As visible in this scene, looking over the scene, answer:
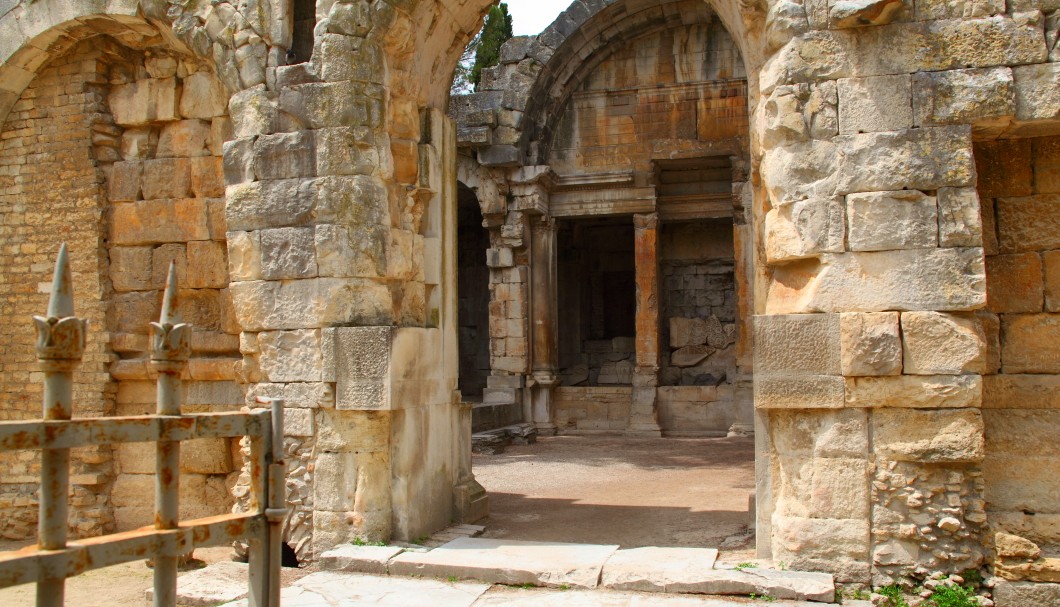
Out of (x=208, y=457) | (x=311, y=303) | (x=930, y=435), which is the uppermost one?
(x=311, y=303)

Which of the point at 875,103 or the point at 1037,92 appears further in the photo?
the point at 875,103

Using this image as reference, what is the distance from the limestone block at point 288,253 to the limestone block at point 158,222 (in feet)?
5.54

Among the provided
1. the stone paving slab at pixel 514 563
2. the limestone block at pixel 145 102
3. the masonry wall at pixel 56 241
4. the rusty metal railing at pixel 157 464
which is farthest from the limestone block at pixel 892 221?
the masonry wall at pixel 56 241

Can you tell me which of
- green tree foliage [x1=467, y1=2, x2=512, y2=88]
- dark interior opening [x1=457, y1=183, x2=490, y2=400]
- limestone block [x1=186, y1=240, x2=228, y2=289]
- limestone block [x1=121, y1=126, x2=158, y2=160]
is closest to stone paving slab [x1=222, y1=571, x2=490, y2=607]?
limestone block [x1=186, y1=240, x2=228, y2=289]

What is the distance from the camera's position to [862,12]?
15.4 ft

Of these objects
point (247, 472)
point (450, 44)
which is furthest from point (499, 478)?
point (450, 44)

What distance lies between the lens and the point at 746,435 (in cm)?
1323

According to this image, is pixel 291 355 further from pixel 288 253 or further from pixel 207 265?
pixel 207 265

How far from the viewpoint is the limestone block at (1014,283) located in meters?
4.95

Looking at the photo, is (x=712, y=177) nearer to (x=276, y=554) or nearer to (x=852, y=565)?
(x=852, y=565)

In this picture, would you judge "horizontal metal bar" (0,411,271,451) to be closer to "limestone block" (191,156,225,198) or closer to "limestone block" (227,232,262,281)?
"limestone block" (227,232,262,281)

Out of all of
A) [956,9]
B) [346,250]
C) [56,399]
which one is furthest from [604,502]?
[56,399]

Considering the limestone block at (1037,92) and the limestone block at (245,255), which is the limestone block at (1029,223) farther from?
the limestone block at (245,255)

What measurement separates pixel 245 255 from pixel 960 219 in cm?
438
